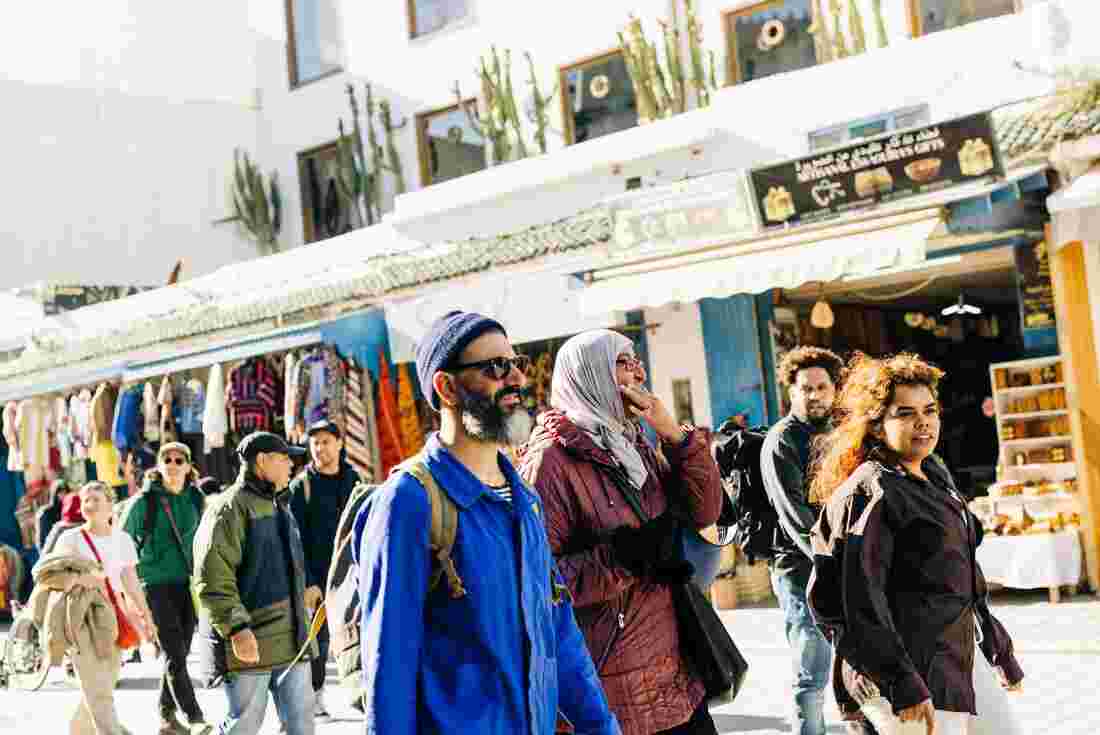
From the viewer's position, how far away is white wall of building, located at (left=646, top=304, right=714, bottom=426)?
13.9 metres

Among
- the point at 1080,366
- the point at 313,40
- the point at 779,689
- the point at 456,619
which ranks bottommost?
the point at 779,689

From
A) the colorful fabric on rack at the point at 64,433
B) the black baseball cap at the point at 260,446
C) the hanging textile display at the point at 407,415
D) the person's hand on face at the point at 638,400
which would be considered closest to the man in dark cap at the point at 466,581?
the person's hand on face at the point at 638,400

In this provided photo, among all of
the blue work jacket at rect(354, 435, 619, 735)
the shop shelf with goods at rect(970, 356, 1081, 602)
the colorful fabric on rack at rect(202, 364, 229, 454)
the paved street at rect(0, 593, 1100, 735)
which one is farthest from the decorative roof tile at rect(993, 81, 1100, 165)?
the colorful fabric on rack at rect(202, 364, 229, 454)

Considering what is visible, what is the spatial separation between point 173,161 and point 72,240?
239 cm

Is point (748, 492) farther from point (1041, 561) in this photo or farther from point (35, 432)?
point (35, 432)

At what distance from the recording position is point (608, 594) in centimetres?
402

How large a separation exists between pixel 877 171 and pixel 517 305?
4.39 m

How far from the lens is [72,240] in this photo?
25.7 metres

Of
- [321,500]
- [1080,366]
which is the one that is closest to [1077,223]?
[1080,366]

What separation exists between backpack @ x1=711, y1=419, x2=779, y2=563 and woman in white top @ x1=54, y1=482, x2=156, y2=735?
4168 mm

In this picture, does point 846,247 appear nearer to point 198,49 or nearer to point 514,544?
point 514,544

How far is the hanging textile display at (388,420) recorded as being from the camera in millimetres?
16062

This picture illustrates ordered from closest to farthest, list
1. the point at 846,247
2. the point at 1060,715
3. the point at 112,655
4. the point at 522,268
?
the point at 1060,715
the point at 112,655
the point at 846,247
the point at 522,268

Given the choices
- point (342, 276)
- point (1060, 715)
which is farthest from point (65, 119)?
point (1060, 715)
